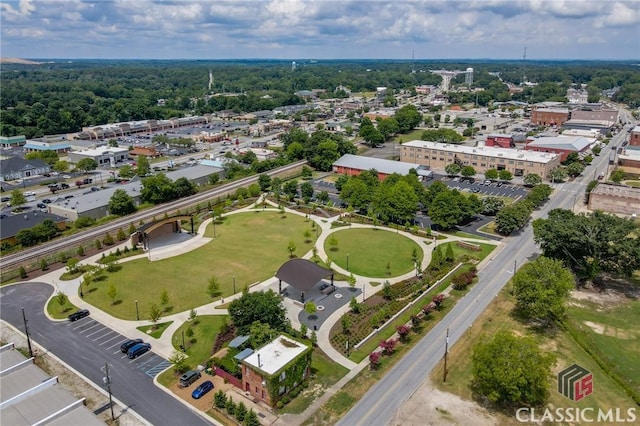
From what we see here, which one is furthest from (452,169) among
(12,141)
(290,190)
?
(12,141)

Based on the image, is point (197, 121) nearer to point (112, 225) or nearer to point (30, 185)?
point (30, 185)

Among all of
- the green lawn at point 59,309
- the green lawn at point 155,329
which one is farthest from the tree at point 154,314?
the green lawn at point 59,309

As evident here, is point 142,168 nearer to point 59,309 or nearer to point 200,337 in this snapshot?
point 59,309

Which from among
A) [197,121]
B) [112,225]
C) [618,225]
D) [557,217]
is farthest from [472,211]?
[197,121]

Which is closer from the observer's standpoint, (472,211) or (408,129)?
(472,211)

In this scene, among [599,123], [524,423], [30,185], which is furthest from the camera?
[599,123]

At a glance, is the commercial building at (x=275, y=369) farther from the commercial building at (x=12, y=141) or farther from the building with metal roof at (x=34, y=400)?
the commercial building at (x=12, y=141)

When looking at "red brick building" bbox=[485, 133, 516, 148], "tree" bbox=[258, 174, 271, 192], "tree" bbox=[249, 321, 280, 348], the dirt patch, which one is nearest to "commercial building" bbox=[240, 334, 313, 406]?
"tree" bbox=[249, 321, 280, 348]
